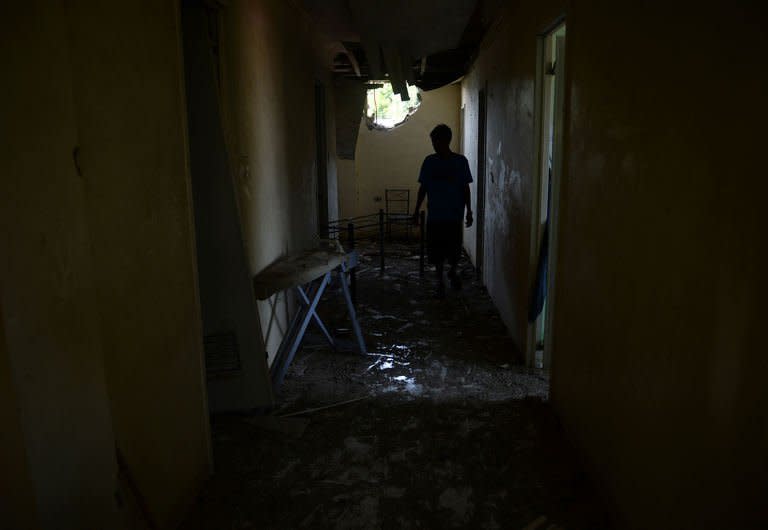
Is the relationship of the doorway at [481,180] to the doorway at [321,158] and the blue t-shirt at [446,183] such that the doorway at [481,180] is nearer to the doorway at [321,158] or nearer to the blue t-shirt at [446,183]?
the blue t-shirt at [446,183]

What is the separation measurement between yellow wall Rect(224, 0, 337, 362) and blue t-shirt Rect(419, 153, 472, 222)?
Result: 4.04 ft

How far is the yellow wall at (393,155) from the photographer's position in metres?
10.2

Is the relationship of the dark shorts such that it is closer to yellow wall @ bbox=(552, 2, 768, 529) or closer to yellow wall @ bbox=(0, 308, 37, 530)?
yellow wall @ bbox=(552, 2, 768, 529)

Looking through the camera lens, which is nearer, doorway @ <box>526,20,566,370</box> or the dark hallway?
the dark hallway

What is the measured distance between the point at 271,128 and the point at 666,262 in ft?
10.2

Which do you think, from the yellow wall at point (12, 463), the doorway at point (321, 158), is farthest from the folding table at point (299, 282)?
the doorway at point (321, 158)

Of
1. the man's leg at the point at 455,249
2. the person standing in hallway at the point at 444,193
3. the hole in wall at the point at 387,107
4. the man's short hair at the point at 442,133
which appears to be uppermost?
the hole in wall at the point at 387,107

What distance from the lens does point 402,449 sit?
9.38 feet

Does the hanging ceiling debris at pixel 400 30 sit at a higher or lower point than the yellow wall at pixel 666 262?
higher

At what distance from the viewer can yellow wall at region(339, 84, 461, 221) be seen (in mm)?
10203

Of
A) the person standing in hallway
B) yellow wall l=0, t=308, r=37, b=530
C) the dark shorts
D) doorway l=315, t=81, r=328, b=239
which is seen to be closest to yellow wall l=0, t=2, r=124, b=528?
yellow wall l=0, t=308, r=37, b=530

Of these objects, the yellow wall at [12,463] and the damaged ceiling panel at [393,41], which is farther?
the damaged ceiling panel at [393,41]

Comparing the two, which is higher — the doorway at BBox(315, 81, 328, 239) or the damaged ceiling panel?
the damaged ceiling panel

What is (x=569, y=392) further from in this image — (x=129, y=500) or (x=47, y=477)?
(x=47, y=477)
